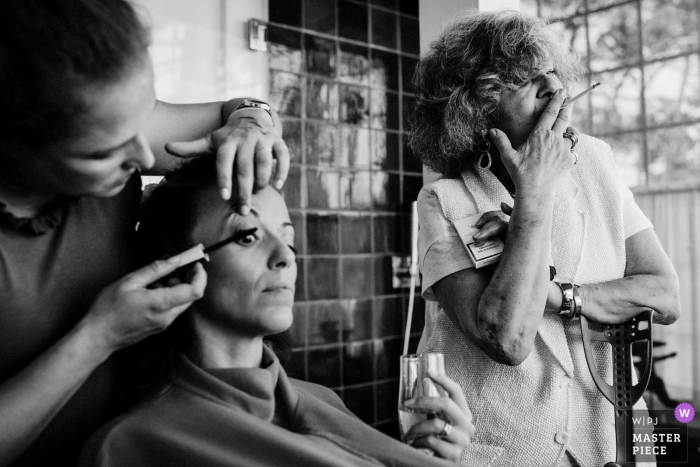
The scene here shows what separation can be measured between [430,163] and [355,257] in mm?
2008

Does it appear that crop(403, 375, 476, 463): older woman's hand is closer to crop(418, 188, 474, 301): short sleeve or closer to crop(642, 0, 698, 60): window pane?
crop(418, 188, 474, 301): short sleeve

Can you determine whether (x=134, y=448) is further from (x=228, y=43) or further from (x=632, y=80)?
(x=632, y=80)

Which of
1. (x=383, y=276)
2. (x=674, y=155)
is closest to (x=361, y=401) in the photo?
(x=383, y=276)

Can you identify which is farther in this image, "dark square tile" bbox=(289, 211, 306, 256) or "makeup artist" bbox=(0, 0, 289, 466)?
"dark square tile" bbox=(289, 211, 306, 256)

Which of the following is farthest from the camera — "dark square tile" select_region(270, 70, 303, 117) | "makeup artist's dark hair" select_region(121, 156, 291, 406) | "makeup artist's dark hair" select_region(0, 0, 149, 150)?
"dark square tile" select_region(270, 70, 303, 117)

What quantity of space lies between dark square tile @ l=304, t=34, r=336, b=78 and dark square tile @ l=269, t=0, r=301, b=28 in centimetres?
12

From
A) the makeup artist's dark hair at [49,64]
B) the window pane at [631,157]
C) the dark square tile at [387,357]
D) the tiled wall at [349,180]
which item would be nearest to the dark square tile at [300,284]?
the tiled wall at [349,180]

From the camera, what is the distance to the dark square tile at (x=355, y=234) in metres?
3.91

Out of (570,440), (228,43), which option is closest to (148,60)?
(570,440)

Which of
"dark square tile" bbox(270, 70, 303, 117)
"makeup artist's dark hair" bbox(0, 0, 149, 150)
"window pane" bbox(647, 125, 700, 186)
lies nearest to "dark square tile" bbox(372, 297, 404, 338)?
"dark square tile" bbox(270, 70, 303, 117)

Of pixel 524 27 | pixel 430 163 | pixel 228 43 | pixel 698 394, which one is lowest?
pixel 698 394

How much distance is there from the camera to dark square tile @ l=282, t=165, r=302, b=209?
3631 mm

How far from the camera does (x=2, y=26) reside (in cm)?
88

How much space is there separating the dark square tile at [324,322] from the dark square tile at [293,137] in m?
0.90
